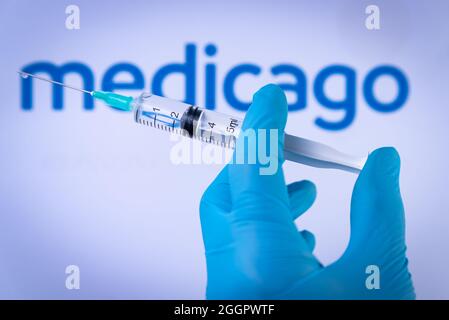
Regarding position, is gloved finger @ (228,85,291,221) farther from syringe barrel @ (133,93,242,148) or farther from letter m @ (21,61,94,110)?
letter m @ (21,61,94,110)

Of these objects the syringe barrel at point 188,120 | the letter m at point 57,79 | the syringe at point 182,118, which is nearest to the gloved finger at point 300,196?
the syringe at point 182,118

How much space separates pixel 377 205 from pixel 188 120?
1.92 ft

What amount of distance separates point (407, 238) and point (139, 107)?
1144 mm

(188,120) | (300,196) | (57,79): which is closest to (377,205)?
(300,196)

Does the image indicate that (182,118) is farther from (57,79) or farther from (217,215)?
(57,79)

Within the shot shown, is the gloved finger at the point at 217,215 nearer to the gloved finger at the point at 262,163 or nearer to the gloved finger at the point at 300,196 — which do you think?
the gloved finger at the point at 262,163

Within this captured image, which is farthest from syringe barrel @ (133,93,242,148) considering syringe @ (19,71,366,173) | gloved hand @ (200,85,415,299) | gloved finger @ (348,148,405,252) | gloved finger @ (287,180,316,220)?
gloved finger @ (348,148,405,252)

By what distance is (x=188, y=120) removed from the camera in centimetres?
128

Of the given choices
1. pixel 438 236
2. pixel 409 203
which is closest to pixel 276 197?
pixel 409 203

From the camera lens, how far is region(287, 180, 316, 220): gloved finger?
1311 mm

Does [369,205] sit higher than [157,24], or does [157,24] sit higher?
[157,24]

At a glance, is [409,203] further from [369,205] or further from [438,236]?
[369,205]

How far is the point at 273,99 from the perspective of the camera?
46.4 inches
